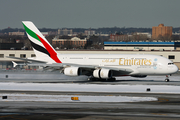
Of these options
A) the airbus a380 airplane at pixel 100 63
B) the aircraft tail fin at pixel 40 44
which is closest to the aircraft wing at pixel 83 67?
the airbus a380 airplane at pixel 100 63

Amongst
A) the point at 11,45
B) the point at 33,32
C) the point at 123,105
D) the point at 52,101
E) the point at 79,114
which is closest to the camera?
the point at 79,114

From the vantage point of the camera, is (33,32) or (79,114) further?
(33,32)

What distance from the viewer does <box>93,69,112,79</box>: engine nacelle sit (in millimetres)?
54625

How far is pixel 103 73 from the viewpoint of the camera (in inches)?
2156

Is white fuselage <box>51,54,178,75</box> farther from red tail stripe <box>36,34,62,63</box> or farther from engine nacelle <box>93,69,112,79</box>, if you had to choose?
red tail stripe <box>36,34,62,63</box>

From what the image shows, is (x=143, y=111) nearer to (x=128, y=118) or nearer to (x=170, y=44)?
(x=128, y=118)

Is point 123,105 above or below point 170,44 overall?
below

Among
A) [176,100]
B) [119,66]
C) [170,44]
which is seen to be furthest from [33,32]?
[170,44]

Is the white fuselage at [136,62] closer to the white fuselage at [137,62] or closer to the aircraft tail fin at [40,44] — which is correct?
the white fuselage at [137,62]

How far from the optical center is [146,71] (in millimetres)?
56250

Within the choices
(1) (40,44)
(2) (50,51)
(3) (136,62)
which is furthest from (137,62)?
(1) (40,44)

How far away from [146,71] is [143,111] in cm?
3087

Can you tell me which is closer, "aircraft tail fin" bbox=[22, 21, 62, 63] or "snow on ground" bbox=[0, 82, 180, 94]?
"snow on ground" bbox=[0, 82, 180, 94]

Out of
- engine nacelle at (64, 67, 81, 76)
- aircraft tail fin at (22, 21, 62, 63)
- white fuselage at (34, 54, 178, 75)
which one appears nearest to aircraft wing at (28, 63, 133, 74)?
white fuselage at (34, 54, 178, 75)
